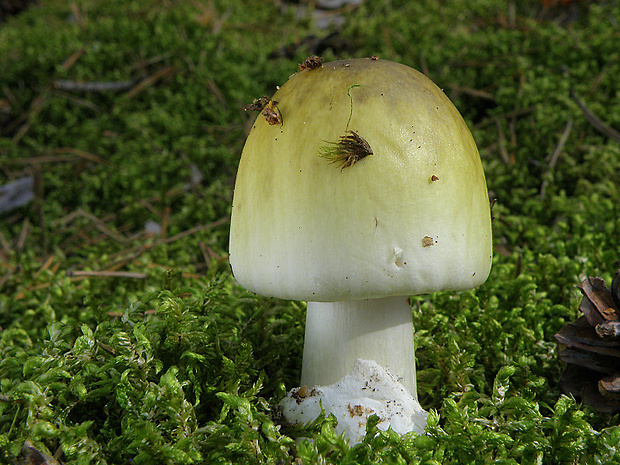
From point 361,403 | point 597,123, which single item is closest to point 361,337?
point 361,403

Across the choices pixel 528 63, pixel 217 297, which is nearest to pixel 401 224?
pixel 217 297

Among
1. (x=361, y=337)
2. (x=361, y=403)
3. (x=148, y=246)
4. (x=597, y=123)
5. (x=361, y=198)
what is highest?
(x=361, y=198)

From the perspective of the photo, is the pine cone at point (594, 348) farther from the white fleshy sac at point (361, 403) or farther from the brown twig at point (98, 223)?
the brown twig at point (98, 223)

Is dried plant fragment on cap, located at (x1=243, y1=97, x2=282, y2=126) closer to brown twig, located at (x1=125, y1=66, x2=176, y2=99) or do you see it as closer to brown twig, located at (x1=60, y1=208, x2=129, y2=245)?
brown twig, located at (x1=60, y1=208, x2=129, y2=245)

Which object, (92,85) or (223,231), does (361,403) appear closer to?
(223,231)

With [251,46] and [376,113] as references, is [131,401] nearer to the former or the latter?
[376,113]

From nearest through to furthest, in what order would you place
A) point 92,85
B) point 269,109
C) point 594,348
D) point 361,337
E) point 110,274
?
point 269,109 < point 361,337 < point 594,348 < point 110,274 < point 92,85

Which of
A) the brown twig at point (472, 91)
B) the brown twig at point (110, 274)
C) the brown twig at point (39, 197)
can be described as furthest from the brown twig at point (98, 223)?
the brown twig at point (472, 91)
